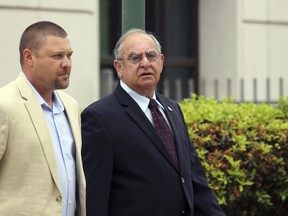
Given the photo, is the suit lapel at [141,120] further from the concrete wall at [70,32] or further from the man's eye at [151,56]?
the concrete wall at [70,32]

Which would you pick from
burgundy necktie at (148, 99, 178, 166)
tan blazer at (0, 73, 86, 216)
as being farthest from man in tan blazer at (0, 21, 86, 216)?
burgundy necktie at (148, 99, 178, 166)

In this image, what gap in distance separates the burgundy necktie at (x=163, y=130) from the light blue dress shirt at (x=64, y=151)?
73cm

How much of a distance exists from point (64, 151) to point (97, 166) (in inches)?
17.5

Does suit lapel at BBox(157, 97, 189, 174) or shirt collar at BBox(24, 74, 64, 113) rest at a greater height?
shirt collar at BBox(24, 74, 64, 113)

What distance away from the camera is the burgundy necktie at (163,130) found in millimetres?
5680

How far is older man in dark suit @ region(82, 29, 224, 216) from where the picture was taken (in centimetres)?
547

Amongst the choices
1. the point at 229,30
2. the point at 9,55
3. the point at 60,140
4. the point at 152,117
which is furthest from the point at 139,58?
the point at 229,30

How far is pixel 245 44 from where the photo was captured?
1362 centimetres

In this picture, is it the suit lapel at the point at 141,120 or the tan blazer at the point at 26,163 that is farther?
the suit lapel at the point at 141,120

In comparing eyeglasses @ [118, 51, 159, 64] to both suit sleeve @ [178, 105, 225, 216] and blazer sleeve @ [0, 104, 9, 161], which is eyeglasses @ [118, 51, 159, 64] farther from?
blazer sleeve @ [0, 104, 9, 161]

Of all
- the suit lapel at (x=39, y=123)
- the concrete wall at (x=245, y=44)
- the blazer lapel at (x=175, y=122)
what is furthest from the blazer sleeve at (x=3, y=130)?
the concrete wall at (x=245, y=44)

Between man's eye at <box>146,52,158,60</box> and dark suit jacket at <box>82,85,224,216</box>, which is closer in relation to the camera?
dark suit jacket at <box>82,85,224,216</box>

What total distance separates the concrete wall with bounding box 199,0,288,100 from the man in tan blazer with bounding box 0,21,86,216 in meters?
8.50

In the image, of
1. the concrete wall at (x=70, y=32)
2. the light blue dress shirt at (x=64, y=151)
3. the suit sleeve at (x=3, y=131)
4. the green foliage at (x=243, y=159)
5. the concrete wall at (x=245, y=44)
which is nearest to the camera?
the suit sleeve at (x=3, y=131)
